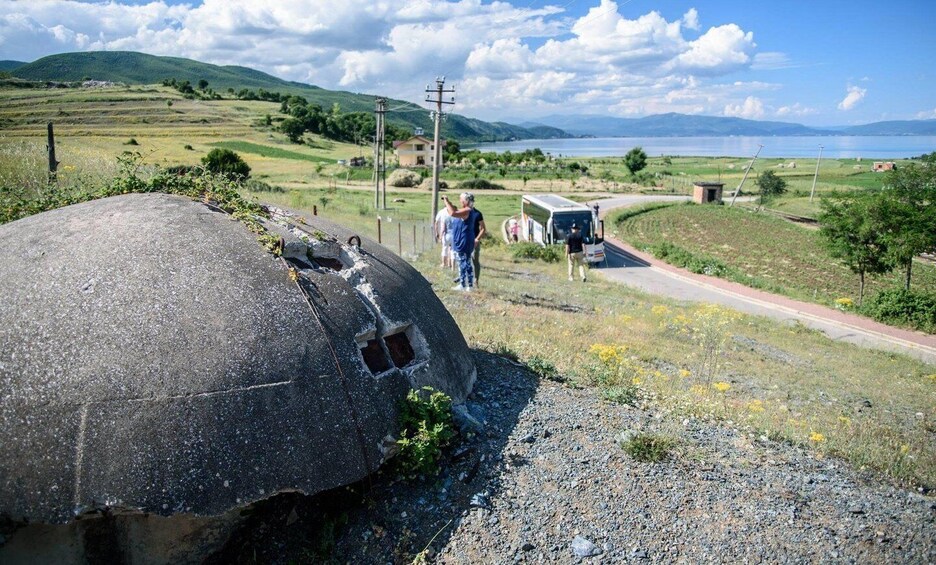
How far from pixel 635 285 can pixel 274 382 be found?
71.6 feet

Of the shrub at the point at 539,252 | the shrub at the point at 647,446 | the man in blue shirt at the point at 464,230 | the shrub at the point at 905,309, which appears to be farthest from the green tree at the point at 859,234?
the shrub at the point at 647,446

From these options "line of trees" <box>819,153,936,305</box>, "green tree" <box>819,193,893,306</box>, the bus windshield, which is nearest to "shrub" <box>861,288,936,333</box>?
"line of trees" <box>819,153,936,305</box>

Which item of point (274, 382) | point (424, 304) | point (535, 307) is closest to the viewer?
point (274, 382)

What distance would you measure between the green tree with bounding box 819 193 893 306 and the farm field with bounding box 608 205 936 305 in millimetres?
1462

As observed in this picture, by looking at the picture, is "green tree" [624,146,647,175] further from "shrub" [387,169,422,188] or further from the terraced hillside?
the terraced hillside

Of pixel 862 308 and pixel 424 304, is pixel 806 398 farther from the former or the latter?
pixel 862 308

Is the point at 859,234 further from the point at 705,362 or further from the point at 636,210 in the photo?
the point at 636,210

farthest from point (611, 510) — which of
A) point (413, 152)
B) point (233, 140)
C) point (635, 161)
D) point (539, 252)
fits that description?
point (635, 161)

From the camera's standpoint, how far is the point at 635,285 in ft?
81.1

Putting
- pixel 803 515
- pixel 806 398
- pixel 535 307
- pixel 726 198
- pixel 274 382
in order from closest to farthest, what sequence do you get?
pixel 274 382, pixel 803 515, pixel 806 398, pixel 535 307, pixel 726 198

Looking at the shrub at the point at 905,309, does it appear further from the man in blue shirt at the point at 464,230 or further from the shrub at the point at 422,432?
the shrub at the point at 422,432

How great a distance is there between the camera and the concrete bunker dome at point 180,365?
13.5 feet

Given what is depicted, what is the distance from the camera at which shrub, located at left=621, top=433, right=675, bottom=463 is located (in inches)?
228

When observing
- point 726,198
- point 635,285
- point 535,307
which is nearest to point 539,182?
point 726,198
